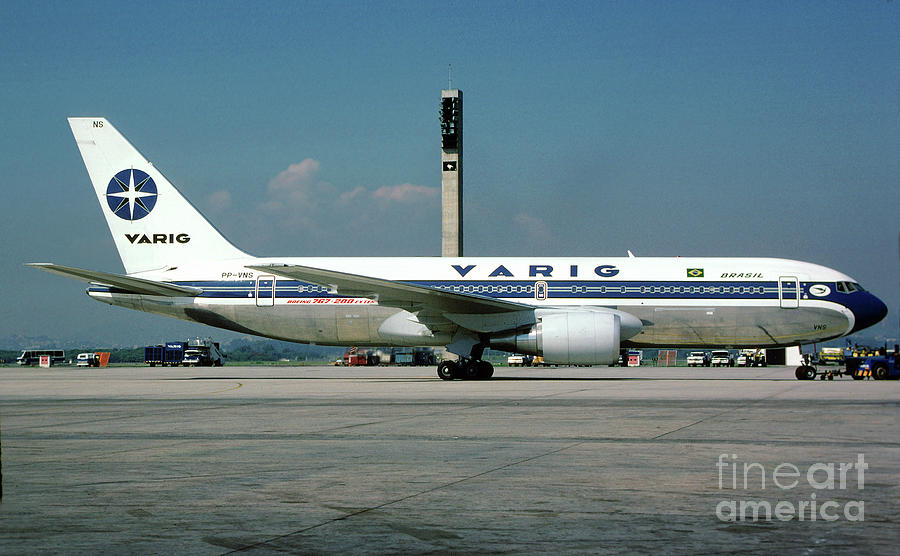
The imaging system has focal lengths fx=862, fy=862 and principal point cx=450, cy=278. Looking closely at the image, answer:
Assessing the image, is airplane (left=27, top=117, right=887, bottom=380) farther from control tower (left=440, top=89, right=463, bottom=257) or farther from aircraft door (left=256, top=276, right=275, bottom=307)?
control tower (left=440, top=89, right=463, bottom=257)

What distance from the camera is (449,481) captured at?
7.15m

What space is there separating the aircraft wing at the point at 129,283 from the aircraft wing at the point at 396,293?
15.1 ft

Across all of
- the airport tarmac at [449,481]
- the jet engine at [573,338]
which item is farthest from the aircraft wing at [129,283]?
the airport tarmac at [449,481]

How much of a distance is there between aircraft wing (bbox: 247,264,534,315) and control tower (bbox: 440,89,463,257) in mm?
42439

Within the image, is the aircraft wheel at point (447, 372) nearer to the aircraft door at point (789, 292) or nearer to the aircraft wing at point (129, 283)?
the aircraft wing at point (129, 283)

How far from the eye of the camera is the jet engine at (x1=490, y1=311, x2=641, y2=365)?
1000 inches

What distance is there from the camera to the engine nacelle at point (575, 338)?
25.4 metres

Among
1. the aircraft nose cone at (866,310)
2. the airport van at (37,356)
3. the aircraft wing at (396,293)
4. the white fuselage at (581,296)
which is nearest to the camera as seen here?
the aircraft wing at (396,293)

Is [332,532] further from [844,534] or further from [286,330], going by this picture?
[286,330]

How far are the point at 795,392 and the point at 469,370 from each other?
34.4ft

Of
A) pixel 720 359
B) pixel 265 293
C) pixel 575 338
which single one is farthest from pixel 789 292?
pixel 720 359

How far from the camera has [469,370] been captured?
2766 centimetres

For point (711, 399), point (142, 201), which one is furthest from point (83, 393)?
point (711, 399)

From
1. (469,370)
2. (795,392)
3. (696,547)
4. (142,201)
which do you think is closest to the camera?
(696,547)
